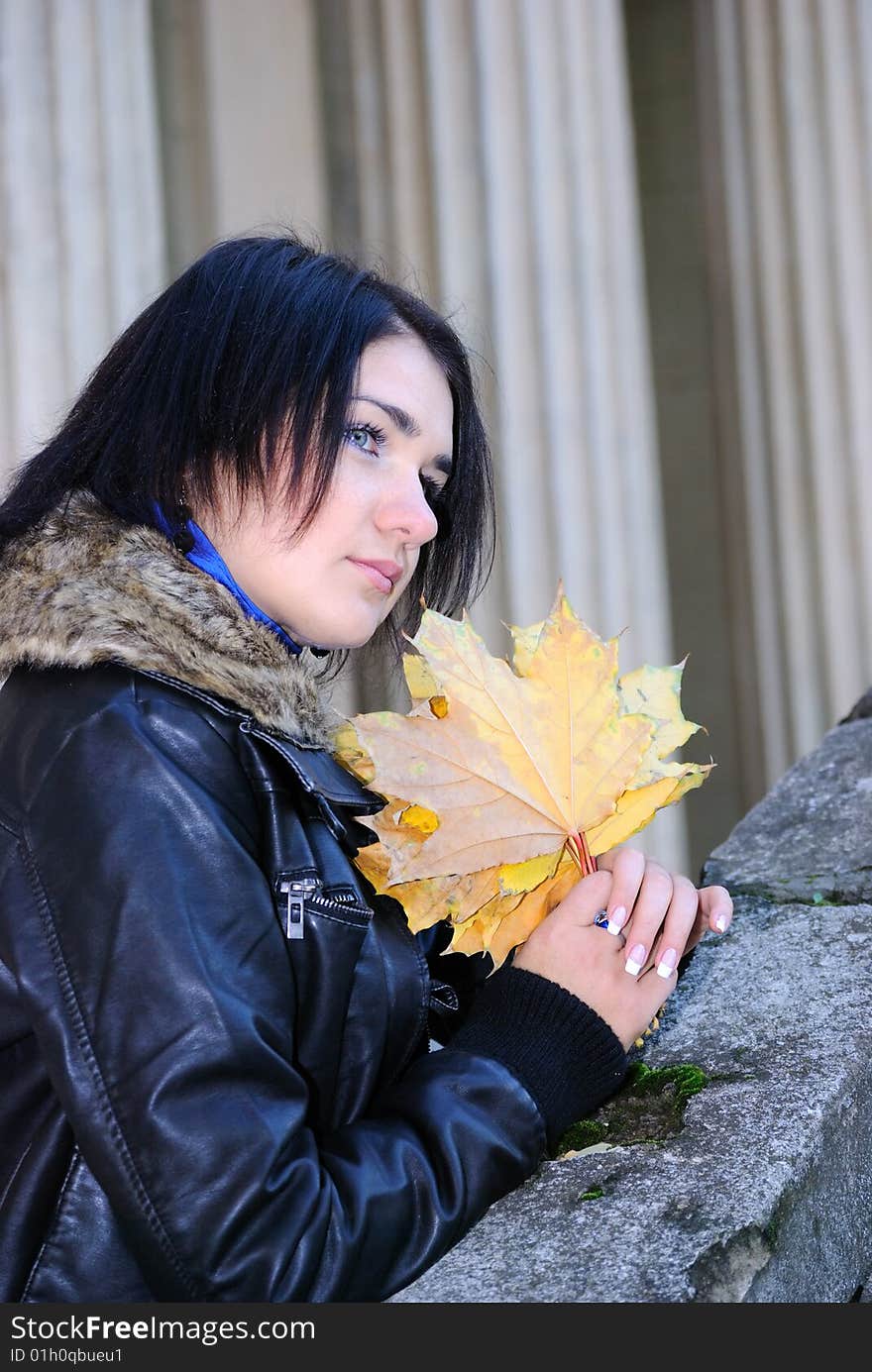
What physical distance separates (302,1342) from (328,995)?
28 centimetres

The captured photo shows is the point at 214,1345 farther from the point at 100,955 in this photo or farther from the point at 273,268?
the point at 273,268

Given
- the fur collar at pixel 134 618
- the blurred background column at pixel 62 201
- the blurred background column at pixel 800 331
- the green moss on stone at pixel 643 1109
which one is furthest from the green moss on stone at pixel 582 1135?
the blurred background column at pixel 800 331

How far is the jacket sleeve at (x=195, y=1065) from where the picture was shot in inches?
Answer: 40.6

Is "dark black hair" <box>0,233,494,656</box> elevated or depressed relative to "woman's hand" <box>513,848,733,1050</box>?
elevated

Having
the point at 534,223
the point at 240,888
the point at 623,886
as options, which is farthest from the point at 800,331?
the point at 240,888

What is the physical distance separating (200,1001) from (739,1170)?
486 mm

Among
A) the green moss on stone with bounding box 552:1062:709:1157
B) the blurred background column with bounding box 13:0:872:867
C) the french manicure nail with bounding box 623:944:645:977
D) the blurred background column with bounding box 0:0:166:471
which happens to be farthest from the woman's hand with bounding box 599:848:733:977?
the blurred background column with bounding box 13:0:872:867

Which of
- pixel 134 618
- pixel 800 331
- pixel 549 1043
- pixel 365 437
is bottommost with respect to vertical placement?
pixel 549 1043

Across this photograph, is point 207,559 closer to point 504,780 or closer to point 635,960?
point 504,780

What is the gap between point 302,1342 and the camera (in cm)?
104

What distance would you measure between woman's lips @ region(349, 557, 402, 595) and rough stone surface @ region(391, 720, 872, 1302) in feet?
1.85

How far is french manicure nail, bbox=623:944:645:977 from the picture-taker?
1.26 m

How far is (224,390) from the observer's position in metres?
1.37

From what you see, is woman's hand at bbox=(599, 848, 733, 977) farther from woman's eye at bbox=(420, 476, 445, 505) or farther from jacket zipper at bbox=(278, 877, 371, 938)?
woman's eye at bbox=(420, 476, 445, 505)
